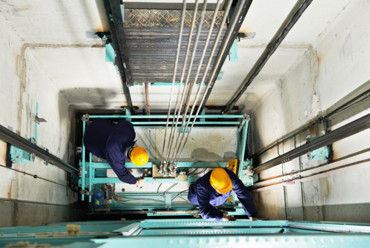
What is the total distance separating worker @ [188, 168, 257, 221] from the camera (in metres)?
3.89

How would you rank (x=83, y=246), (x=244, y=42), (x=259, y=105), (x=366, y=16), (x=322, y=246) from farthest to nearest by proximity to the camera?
(x=259, y=105)
(x=244, y=42)
(x=366, y=16)
(x=322, y=246)
(x=83, y=246)

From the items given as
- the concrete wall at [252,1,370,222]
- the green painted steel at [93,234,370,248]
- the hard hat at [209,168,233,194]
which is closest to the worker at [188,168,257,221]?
the hard hat at [209,168,233,194]

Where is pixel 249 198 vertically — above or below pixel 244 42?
below

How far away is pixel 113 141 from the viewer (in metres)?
4.02

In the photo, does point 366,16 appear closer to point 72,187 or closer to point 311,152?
point 311,152

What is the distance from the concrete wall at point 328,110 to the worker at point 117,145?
6.01 ft

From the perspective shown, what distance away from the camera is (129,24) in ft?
8.70

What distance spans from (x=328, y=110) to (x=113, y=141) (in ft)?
7.70

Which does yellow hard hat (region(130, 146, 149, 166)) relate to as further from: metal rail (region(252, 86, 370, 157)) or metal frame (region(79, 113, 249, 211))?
metal rail (region(252, 86, 370, 157))

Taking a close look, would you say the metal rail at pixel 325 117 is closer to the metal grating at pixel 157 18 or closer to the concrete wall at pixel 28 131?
the metal grating at pixel 157 18

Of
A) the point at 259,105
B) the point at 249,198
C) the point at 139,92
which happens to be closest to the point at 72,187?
the point at 139,92

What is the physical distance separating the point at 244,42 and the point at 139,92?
1.93 m

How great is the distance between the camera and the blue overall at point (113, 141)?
4.04 m

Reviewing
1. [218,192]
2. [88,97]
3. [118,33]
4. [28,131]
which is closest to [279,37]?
[118,33]
